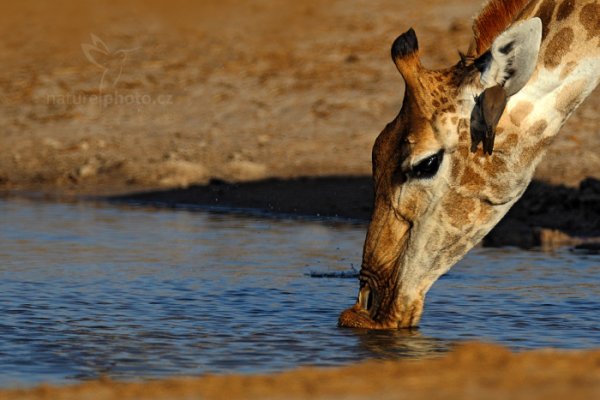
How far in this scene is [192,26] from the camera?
21.2 meters

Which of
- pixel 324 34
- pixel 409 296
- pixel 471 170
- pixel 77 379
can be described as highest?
pixel 324 34

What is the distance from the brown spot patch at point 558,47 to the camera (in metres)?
7.20

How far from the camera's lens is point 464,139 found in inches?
283

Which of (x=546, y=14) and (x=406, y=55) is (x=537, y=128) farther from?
(x=406, y=55)

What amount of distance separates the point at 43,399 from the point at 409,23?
15157 mm

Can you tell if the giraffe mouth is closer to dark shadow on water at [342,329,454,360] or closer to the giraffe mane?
dark shadow on water at [342,329,454,360]

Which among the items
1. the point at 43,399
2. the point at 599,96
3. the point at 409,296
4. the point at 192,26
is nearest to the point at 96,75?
the point at 192,26

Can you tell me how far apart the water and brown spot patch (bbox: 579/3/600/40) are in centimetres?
170

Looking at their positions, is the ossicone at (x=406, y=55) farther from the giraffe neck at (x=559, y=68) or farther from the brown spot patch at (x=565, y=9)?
the brown spot patch at (x=565, y=9)

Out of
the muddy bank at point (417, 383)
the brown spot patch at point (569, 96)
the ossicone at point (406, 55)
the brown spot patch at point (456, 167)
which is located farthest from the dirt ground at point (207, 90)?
the muddy bank at point (417, 383)

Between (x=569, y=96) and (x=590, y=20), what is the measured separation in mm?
445

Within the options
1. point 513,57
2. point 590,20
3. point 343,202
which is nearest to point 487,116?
point 513,57

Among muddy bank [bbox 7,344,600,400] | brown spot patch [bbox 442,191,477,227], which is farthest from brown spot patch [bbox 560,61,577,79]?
muddy bank [bbox 7,344,600,400]

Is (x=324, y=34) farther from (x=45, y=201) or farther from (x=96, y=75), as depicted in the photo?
(x=45, y=201)
